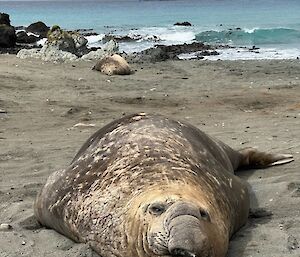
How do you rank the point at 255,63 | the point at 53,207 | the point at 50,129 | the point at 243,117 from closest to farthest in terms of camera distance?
the point at 53,207 → the point at 50,129 → the point at 243,117 → the point at 255,63

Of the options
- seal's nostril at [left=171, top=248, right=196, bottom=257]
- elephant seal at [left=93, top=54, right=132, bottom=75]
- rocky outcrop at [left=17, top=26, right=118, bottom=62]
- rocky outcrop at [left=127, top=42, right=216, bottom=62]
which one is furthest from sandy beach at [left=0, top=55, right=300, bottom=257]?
rocky outcrop at [left=127, top=42, right=216, bottom=62]

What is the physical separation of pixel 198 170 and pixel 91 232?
77 centimetres

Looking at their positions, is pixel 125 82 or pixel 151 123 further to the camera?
pixel 125 82

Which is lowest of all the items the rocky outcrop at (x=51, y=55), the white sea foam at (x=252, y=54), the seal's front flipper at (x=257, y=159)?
the white sea foam at (x=252, y=54)

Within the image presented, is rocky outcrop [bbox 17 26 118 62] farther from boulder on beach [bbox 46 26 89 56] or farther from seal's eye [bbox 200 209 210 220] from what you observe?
seal's eye [bbox 200 209 210 220]

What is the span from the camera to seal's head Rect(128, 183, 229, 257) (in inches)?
109

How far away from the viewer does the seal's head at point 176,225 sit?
9.11ft

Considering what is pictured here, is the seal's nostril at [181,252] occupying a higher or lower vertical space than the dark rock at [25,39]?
higher

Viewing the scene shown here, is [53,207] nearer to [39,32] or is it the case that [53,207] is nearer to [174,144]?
[174,144]

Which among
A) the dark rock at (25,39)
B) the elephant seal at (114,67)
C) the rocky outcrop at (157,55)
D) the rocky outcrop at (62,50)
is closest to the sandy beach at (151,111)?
the elephant seal at (114,67)

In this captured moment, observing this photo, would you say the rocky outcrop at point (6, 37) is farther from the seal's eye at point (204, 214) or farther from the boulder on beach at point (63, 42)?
the seal's eye at point (204, 214)

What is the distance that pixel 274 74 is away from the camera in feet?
50.6

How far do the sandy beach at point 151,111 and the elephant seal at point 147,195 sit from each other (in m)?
0.20

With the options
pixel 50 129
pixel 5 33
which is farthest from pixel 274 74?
pixel 5 33
